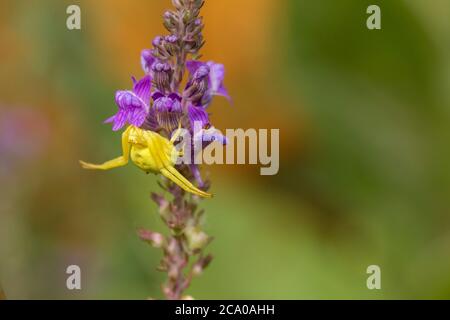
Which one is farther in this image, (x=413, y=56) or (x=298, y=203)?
(x=298, y=203)

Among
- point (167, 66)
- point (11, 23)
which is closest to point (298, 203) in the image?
point (11, 23)

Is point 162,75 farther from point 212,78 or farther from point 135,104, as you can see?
point 212,78

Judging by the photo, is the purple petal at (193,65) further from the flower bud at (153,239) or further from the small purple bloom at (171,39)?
the flower bud at (153,239)

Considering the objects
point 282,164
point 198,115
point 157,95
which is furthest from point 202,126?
point 282,164

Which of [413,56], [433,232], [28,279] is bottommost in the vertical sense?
[28,279]

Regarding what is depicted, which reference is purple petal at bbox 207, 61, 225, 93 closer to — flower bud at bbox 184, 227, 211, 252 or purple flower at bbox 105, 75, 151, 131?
purple flower at bbox 105, 75, 151, 131

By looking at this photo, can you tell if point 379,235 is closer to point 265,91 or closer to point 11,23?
point 265,91
